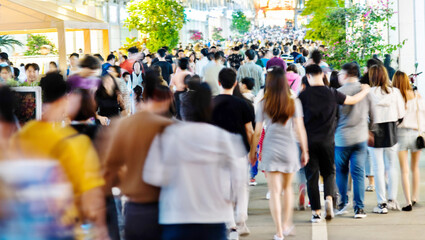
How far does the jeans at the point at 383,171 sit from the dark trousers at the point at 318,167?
720 millimetres

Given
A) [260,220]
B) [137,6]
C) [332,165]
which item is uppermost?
[137,6]

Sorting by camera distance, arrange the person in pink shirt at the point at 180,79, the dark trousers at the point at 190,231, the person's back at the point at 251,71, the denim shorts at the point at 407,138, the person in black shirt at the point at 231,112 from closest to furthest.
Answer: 1. the dark trousers at the point at 190,231
2. the person in black shirt at the point at 231,112
3. the denim shorts at the point at 407,138
4. the person in pink shirt at the point at 180,79
5. the person's back at the point at 251,71

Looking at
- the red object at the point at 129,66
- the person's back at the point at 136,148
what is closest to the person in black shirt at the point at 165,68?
the red object at the point at 129,66

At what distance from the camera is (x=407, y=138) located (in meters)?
9.22

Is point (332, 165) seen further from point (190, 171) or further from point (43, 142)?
point (43, 142)

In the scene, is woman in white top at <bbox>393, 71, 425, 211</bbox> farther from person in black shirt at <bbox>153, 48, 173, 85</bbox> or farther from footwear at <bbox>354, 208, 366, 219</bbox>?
person in black shirt at <bbox>153, 48, 173, 85</bbox>

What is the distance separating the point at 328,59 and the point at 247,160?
9.25 metres

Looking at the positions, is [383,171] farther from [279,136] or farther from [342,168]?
[279,136]

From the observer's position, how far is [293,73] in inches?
444

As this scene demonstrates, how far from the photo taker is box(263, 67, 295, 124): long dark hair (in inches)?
297

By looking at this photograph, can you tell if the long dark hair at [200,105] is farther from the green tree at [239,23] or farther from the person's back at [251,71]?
the green tree at [239,23]

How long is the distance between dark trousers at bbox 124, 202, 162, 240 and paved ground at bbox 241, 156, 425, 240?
343cm

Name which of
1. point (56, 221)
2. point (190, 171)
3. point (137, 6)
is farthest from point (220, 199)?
point (137, 6)

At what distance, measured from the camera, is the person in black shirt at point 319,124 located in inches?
328
